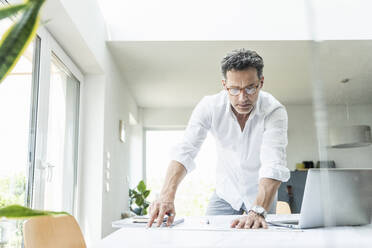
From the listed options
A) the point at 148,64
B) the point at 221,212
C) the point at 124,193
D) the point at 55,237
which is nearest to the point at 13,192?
the point at 55,237

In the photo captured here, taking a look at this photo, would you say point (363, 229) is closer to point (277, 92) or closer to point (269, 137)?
point (269, 137)

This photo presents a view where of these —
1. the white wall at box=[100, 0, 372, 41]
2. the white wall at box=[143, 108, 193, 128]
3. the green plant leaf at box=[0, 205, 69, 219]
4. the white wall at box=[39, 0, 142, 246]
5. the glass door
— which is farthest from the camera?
the white wall at box=[143, 108, 193, 128]

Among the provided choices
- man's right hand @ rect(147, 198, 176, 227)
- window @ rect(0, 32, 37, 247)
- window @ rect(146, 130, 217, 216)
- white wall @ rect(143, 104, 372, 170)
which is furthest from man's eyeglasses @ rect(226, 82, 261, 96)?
white wall @ rect(143, 104, 372, 170)

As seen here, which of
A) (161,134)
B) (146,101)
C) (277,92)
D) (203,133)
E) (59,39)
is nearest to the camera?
(203,133)

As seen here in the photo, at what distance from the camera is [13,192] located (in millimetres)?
2004

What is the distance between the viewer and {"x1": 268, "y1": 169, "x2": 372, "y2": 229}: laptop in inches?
23.8

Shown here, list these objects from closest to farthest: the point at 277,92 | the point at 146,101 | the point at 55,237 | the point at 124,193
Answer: the point at 55,237 → the point at 124,193 → the point at 277,92 → the point at 146,101

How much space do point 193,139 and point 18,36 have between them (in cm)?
142

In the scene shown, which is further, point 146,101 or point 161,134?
point 161,134

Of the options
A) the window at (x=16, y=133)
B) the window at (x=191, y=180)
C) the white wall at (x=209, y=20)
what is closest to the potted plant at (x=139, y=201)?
the window at (x=191, y=180)

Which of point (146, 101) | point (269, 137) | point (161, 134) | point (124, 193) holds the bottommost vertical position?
point (124, 193)

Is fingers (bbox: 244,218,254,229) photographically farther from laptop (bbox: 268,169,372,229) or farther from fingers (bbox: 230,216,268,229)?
laptop (bbox: 268,169,372,229)

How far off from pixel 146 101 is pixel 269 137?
14.6ft

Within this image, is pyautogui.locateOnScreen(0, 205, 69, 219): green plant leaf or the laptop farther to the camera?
the laptop
